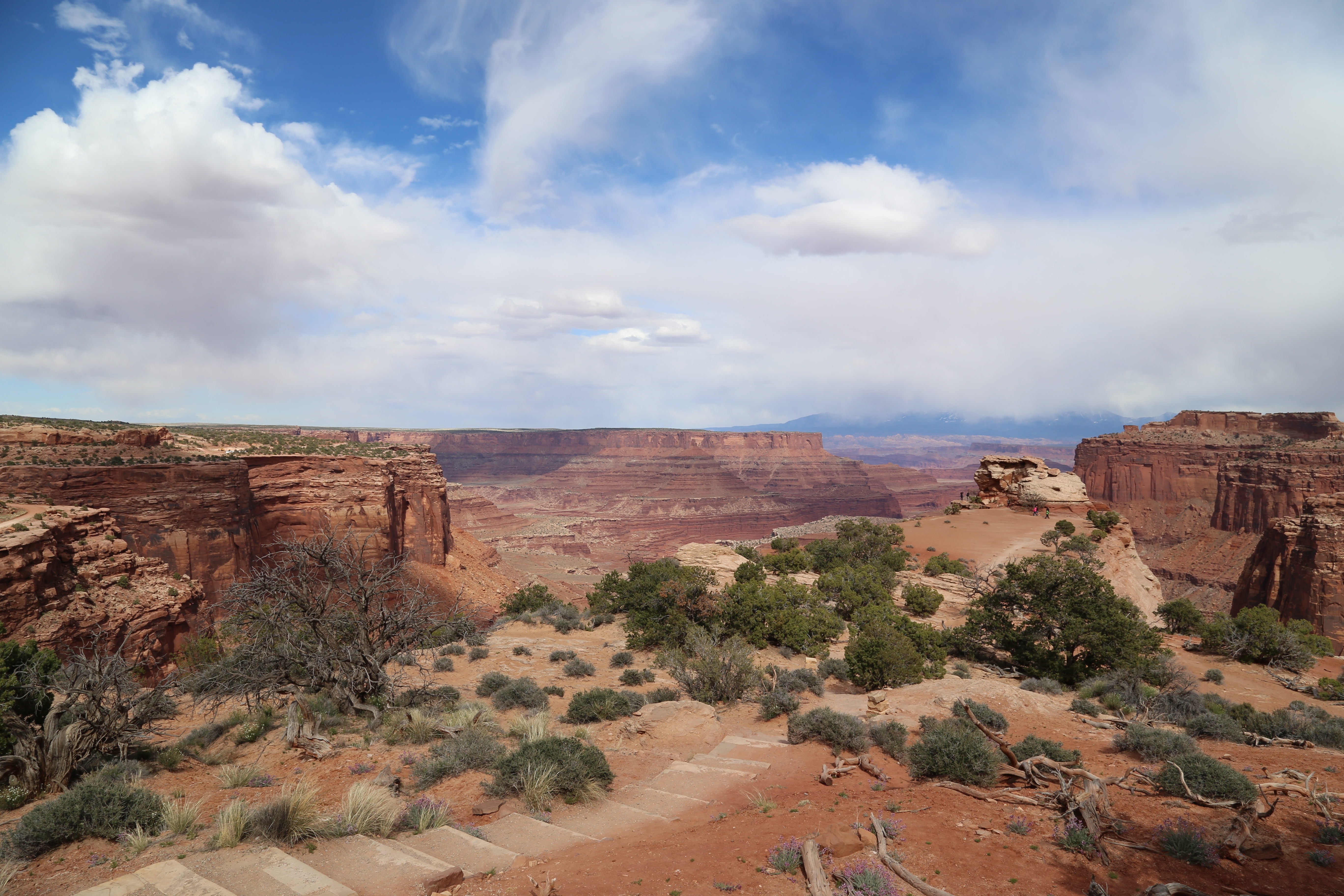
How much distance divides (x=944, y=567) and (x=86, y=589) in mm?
33428

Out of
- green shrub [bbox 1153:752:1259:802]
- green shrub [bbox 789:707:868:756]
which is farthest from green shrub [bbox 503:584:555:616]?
green shrub [bbox 1153:752:1259:802]

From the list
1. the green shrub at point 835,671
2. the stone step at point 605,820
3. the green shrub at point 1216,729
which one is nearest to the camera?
the stone step at point 605,820

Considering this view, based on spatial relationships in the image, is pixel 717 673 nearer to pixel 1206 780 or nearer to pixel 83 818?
pixel 1206 780

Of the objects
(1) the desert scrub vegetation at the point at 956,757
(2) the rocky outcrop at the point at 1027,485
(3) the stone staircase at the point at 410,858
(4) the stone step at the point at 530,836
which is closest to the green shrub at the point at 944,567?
(2) the rocky outcrop at the point at 1027,485

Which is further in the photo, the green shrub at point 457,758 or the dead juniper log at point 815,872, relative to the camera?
the green shrub at point 457,758

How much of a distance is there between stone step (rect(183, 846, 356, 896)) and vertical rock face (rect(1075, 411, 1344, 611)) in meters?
69.4

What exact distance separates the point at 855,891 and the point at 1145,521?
9375cm

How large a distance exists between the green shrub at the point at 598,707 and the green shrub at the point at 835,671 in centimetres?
596

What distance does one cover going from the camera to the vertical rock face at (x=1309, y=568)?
33.5 metres

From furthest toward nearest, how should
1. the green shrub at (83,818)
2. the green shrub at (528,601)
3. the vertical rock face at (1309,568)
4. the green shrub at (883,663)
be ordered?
1. the vertical rock face at (1309,568)
2. the green shrub at (528,601)
3. the green shrub at (883,663)
4. the green shrub at (83,818)

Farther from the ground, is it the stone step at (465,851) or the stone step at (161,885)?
the stone step at (161,885)

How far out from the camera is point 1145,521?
3044 inches

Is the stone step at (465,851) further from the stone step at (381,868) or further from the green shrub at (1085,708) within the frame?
the green shrub at (1085,708)

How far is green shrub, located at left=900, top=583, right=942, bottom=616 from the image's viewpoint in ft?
78.5
